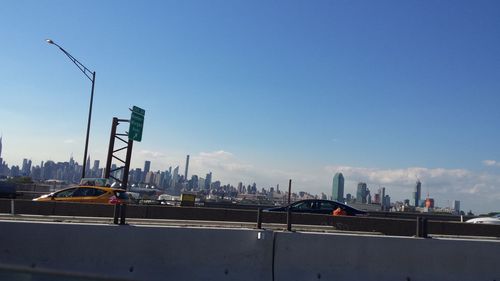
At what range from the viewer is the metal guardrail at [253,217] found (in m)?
16.7

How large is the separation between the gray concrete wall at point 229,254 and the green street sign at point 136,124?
2684 centimetres

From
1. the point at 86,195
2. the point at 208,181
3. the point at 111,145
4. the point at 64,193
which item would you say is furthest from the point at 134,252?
the point at 208,181

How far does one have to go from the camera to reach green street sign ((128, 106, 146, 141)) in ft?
118

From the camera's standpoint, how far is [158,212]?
20.1 metres

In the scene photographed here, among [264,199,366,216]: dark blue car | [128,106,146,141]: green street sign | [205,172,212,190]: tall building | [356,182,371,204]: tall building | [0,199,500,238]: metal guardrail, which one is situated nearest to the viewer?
[0,199,500,238]: metal guardrail

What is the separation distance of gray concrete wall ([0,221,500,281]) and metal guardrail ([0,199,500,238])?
5.03m

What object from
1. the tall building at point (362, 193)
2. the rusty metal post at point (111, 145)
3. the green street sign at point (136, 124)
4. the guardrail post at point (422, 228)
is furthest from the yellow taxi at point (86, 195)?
the tall building at point (362, 193)

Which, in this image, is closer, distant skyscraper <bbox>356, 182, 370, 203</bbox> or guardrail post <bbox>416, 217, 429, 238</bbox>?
guardrail post <bbox>416, 217, 429, 238</bbox>

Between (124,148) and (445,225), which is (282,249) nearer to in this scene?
(445,225)

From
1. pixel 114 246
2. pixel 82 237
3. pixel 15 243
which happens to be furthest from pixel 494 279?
pixel 15 243

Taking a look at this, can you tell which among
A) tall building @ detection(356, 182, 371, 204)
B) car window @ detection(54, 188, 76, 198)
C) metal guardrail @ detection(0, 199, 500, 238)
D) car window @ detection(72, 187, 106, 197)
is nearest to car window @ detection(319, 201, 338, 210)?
metal guardrail @ detection(0, 199, 500, 238)

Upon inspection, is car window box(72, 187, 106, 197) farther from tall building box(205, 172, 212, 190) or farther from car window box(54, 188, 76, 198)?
tall building box(205, 172, 212, 190)

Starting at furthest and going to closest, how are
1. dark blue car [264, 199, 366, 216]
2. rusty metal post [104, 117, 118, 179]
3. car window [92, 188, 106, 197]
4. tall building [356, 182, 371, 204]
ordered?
tall building [356, 182, 371, 204]
rusty metal post [104, 117, 118, 179]
dark blue car [264, 199, 366, 216]
car window [92, 188, 106, 197]

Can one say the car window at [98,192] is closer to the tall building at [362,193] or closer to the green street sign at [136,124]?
the green street sign at [136,124]
